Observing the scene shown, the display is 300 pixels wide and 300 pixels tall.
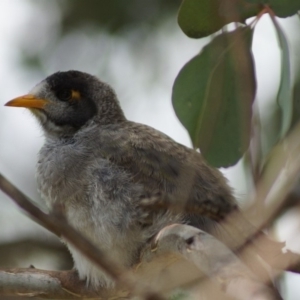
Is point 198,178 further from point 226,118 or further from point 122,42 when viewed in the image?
point 122,42

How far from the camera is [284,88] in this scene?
2904 mm

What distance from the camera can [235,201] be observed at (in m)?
4.43

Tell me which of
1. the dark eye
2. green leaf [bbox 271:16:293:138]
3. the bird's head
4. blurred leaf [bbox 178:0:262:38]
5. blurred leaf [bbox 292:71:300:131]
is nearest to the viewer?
green leaf [bbox 271:16:293:138]

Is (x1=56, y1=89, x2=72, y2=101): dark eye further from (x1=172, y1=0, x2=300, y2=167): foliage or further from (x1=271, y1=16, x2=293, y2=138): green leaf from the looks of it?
(x1=271, y1=16, x2=293, y2=138): green leaf

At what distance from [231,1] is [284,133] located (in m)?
0.59

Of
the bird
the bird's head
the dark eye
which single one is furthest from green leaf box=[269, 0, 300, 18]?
the dark eye

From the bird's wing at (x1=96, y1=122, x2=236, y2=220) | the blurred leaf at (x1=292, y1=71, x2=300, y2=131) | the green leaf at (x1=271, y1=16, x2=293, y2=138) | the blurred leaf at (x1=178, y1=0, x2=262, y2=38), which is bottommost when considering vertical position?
the bird's wing at (x1=96, y1=122, x2=236, y2=220)

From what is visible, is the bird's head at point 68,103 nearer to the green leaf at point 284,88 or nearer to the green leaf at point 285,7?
the green leaf at point 285,7

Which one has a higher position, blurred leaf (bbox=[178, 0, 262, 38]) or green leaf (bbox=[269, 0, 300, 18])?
blurred leaf (bbox=[178, 0, 262, 38])

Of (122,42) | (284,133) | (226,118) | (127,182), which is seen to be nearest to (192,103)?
(226,118)

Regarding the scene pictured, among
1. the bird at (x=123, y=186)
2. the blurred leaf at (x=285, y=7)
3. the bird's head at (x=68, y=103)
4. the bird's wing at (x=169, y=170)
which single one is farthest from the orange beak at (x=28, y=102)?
the blurred leaf at (x=285, y=7)

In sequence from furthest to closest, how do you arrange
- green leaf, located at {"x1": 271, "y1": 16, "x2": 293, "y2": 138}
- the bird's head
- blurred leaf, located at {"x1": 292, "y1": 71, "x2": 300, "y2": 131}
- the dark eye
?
the dark eye → the bird's head → blurred leaf, located at {"x1": 292, "y1": 71, "x2": 300, "y2": 131} → green leaf, located at {"x1": 271, "y1": 16, "x2": 293, "y2": 138}

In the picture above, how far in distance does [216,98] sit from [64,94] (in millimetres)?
2360

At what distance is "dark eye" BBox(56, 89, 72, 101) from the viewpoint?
543 centimetres
